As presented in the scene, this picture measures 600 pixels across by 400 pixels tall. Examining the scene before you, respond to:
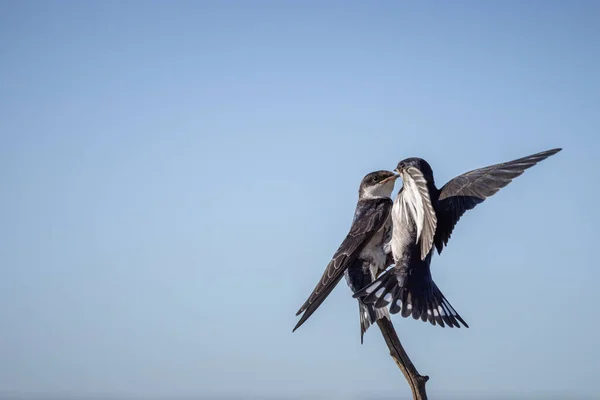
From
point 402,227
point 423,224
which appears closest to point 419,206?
point 423,224

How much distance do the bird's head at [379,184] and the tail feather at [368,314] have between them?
1225mm

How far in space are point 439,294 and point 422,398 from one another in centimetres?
100

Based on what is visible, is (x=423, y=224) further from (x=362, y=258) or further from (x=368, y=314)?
(x=368, y=314)

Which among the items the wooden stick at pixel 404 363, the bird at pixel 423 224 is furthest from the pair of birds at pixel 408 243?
the wooden stick at pixel 404 363

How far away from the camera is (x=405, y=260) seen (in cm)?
747

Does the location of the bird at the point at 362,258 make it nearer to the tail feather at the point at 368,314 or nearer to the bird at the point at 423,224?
the tail feather at the point at 368,314

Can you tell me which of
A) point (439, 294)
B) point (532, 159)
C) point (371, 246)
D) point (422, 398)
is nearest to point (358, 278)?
point (371, 246)

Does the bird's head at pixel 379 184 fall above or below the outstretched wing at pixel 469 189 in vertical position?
above

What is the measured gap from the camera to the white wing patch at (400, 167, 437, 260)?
7.15 meters

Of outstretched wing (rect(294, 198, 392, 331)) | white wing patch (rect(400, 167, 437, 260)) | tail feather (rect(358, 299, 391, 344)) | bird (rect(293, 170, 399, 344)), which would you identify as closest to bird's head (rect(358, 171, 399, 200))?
bird (rect(293, 170, 399, 344))

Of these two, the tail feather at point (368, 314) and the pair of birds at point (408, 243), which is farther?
the tail feather at point (368, 314)

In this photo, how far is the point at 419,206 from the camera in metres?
7.21

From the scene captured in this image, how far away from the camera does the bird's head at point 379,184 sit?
8.38m

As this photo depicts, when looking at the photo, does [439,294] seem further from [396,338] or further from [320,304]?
[320,304]
